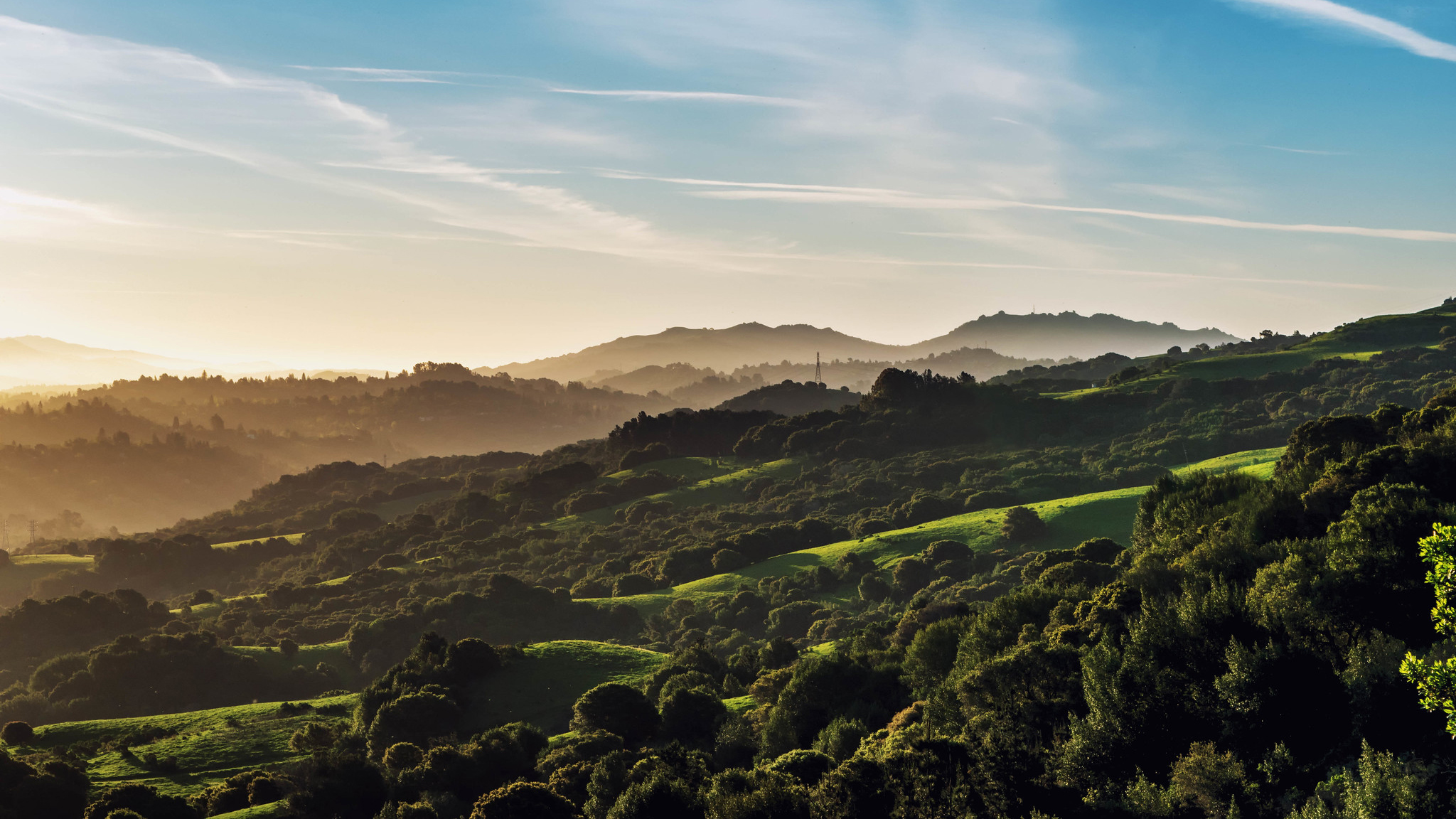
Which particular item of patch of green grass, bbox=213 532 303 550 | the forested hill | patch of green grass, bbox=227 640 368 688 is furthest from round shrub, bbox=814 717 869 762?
patch of green grass, bbox=213 532 303 550

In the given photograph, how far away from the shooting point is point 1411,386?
154125 millimetres

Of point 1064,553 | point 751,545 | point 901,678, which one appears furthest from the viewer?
point 751,545

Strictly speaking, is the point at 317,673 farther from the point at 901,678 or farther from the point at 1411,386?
the point at 1411,386

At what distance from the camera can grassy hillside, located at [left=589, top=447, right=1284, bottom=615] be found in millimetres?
107688

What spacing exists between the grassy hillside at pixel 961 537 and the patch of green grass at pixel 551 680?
2841 cm

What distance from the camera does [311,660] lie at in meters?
95.9

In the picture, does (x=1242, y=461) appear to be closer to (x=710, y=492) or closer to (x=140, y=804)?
(x=710, y=492)

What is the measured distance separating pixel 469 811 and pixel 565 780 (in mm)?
5502

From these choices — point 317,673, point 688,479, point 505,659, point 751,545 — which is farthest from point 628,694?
point 688,479

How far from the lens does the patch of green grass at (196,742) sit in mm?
56844

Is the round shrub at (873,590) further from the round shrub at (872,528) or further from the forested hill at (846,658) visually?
the round shrub at (872,528)

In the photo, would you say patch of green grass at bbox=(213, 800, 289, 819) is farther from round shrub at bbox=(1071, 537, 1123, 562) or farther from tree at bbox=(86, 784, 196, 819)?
round shrub at bbox=(1071, 537, 1123, 562)

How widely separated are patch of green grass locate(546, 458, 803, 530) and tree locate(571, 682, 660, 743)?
103598mm

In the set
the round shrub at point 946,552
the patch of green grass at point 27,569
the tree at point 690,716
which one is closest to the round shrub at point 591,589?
the round shrub at point 946,552
